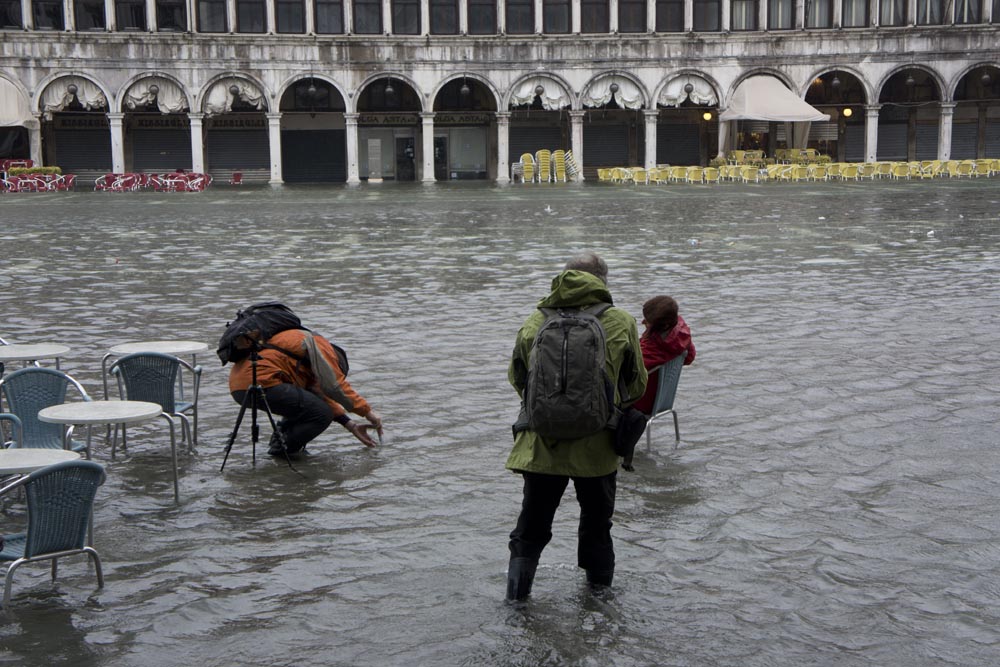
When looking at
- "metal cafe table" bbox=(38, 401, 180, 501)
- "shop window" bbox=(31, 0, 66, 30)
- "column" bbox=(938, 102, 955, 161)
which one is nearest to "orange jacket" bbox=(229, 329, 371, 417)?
"metal cafe table" bbox=(38, 401, 180, 501)

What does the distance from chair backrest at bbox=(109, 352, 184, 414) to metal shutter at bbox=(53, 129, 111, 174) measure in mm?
38375

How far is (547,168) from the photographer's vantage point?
41.9 m

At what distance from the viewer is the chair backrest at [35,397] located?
261 inches

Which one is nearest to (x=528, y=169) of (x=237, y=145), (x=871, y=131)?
(x=237, y=145)

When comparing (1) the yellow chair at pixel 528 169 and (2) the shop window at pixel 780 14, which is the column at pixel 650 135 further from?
(2) the shop window at pixel 780 14

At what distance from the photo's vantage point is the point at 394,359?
1027 centimetres

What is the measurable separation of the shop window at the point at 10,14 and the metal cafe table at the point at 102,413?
38.2 meters

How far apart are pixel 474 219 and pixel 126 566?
19824mm

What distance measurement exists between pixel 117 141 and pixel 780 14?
2369 centimetres

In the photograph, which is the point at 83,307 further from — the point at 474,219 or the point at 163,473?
the point at 474,219

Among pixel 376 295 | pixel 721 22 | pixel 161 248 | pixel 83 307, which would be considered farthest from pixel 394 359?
pixel 721 22

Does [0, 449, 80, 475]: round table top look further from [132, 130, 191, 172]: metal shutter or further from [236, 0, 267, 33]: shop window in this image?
[132, 130, 191, 172]: metal shutter

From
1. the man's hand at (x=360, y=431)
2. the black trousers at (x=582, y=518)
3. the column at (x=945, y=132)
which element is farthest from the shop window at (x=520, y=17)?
the black trousers at (x=582, y=518)

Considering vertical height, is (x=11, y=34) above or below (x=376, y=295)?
above
